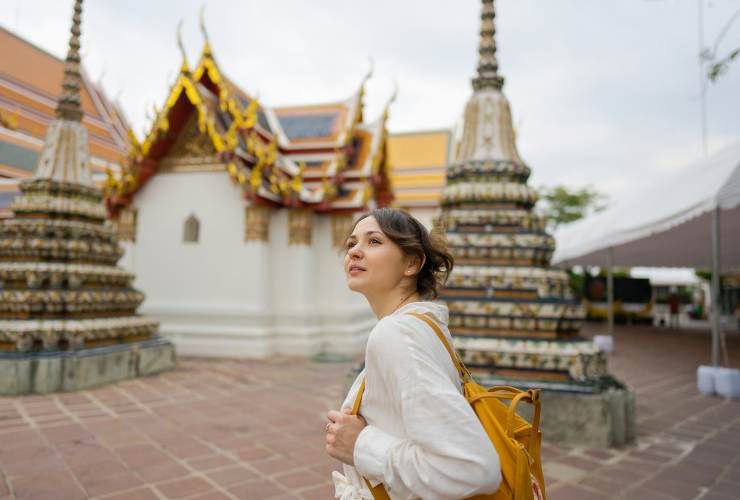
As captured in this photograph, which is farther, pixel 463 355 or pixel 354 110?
pixel 354 110

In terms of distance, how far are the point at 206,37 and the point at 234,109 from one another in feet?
4.88

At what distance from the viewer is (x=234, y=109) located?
8555 millimetres

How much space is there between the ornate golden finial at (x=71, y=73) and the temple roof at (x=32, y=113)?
3260 mm

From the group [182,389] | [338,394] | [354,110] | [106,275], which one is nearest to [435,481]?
[338,394]

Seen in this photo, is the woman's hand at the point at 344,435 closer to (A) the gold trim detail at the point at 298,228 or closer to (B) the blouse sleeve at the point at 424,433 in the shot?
(B) the blouse sleeve at the point at 424,433

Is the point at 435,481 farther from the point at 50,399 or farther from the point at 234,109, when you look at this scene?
the point at 234,109

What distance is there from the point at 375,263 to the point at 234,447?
302 cm

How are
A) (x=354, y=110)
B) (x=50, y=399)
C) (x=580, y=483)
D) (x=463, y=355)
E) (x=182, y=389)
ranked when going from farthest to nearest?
(x=354, y=110) < (x=182, y=389) < (x=50, y=399) < (x=463, y=355) < (x=580, y=483)

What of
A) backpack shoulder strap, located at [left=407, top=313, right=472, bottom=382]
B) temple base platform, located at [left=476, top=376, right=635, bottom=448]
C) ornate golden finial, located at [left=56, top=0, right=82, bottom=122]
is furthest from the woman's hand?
ornate golden finial, located at [left=56, top=0, right=82, bottom=122]

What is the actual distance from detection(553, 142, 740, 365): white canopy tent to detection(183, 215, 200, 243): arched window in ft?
23.1

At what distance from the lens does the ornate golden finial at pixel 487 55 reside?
528 centimetres

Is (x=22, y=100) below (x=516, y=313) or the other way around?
the other way around

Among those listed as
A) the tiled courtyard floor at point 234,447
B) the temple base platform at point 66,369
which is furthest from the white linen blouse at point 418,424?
the temple base platform at point 66,369

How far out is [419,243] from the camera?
52.7 inches
